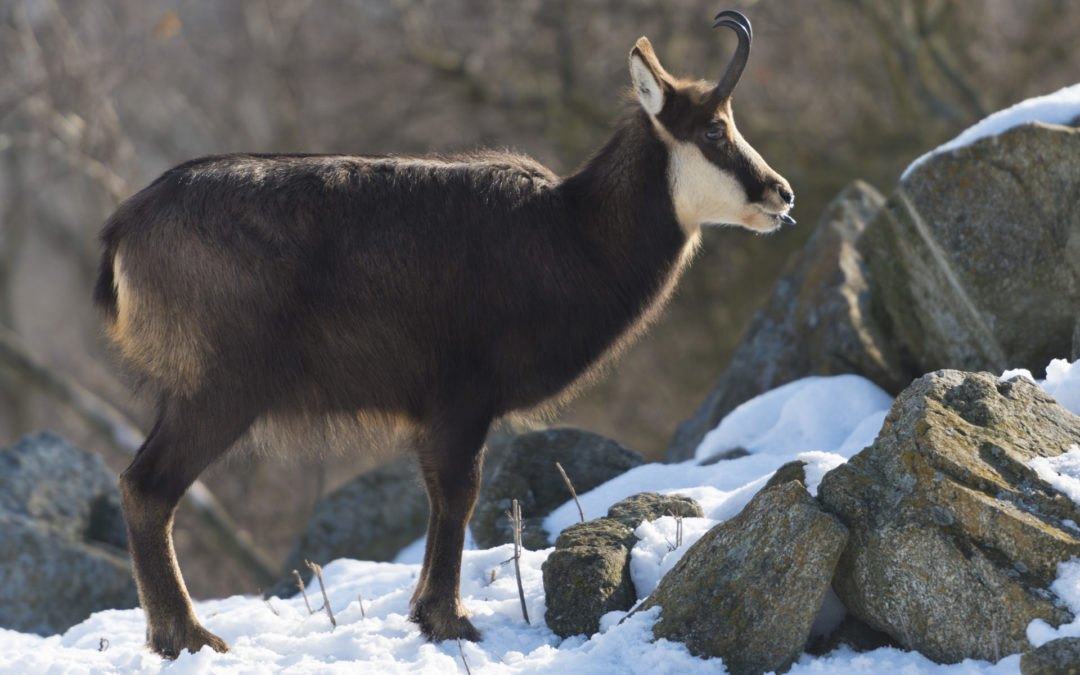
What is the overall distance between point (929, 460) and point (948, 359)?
10.1 ft

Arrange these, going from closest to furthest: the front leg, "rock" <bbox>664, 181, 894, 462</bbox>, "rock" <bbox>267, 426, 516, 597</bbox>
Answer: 1. the front leg
2. "rock" <bbox>664, 181, 894, 462</bbox>
3. "rock" <bbox>267, 426, 516, 597</bbox>

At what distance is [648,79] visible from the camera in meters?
5.17

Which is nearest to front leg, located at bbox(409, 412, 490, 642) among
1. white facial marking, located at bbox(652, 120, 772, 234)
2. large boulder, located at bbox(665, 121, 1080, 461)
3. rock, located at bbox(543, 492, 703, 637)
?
rock, located at bbox(543, 492, 703, 637)

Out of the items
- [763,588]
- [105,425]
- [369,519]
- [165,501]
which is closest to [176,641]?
[165,501]

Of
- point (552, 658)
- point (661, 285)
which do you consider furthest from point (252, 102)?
point (552, 658)

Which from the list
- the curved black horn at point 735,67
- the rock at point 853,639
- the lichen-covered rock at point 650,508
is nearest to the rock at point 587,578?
the lichen-covered rock at point 650,508

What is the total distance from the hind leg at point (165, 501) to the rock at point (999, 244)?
13.7 feet

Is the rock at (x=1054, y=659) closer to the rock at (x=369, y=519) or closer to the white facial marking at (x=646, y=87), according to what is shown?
the white facial marking at (x=646, y=87)

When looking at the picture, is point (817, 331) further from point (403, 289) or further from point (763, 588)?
point (763, 588)

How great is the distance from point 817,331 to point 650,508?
2.95 m

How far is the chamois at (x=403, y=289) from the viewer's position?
15.2 feet

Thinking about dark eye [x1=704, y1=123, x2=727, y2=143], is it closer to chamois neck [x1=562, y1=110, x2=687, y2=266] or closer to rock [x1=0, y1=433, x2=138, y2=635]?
chamois neck [x1=562, y1=110, x2=687, y2=266]

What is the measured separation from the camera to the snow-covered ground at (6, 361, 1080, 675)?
12.9 feet

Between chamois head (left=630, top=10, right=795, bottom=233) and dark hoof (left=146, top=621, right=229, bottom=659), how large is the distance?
2.83m
